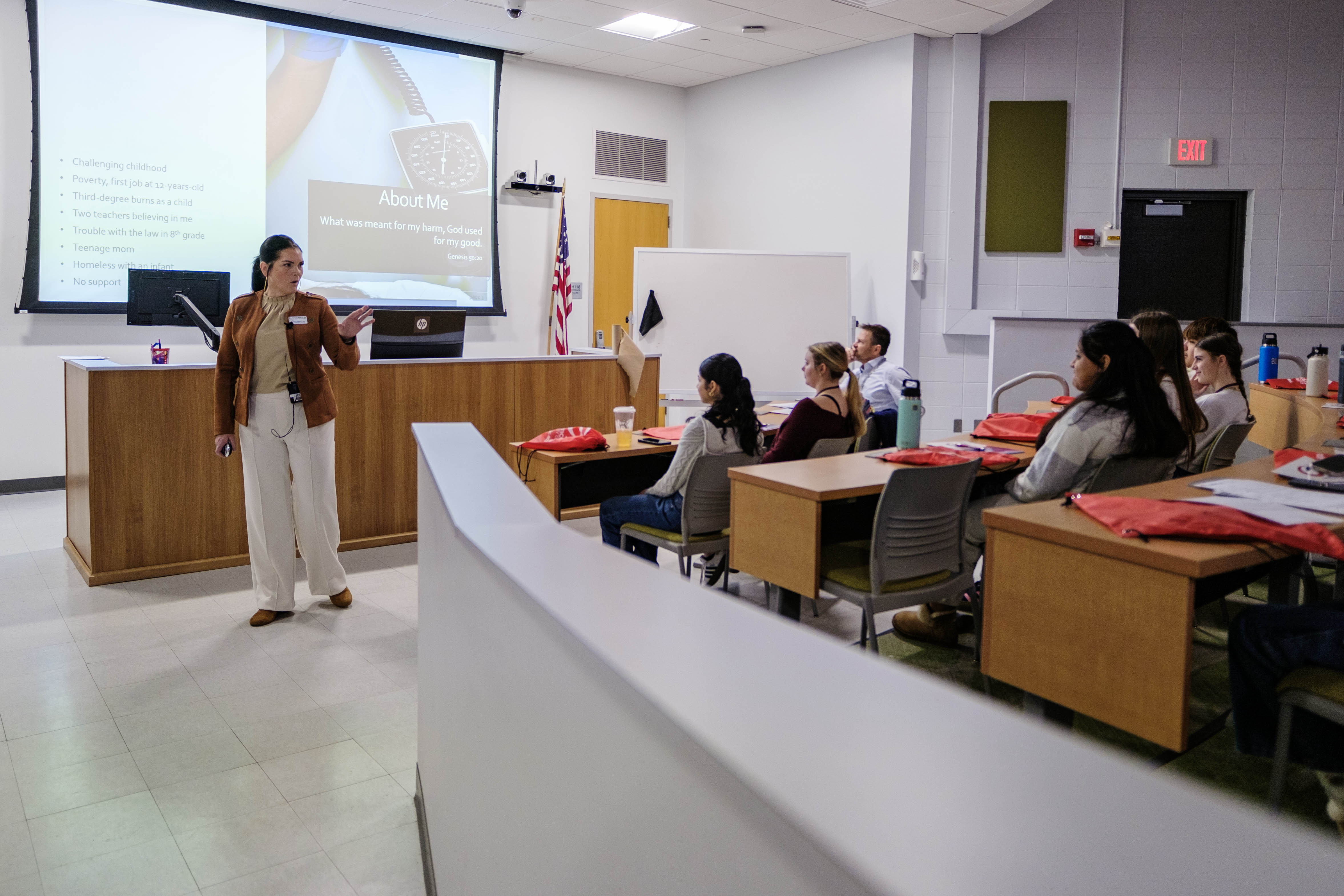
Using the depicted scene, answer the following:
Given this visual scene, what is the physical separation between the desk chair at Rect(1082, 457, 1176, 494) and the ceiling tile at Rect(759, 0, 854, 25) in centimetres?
458

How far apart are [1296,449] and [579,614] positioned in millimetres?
3137

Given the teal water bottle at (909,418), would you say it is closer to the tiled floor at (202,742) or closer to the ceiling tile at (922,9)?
the tiled floor at (202,742)

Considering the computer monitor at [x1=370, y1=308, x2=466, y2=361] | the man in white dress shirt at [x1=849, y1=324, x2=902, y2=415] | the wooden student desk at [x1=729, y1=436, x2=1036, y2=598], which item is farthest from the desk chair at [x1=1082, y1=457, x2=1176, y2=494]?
the computer monitor at [x1=370, y1=308, x2=466, y2=361]

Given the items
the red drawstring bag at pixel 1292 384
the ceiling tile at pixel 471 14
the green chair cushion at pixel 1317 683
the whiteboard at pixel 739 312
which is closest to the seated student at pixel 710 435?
the green chair cushion at pixel 1317 683

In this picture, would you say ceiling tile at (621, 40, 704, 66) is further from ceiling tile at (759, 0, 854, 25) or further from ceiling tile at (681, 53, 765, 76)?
ceiling tile at (759, 0, 854, 25)

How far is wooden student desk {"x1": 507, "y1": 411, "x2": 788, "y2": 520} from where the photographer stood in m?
3.89

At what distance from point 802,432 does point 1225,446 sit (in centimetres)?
167

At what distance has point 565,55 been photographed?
7789mm

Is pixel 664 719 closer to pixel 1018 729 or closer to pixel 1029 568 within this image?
pixel 1018 729

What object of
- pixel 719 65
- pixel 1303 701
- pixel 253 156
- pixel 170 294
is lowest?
pixel 1303 701

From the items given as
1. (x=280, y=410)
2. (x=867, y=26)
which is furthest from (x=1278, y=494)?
(x=867, y=26)

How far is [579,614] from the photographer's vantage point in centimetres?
85

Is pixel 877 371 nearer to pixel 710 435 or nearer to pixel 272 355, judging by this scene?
pixel 710 435

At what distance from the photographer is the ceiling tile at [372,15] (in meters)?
6.59
